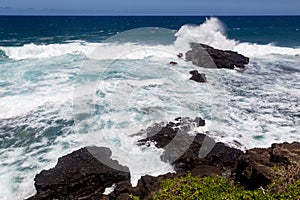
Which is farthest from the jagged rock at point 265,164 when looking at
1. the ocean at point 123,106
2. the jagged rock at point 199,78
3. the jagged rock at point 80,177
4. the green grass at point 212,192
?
the jagged rock at point 199,78

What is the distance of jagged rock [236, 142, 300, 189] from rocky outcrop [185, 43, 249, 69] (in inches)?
677

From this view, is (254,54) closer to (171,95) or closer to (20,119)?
(171,95)

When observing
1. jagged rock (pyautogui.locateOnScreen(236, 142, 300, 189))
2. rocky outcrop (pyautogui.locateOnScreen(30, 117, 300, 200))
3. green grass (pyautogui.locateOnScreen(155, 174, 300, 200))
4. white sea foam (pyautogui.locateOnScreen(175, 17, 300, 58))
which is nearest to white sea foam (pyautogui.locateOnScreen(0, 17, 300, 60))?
white sea foam (pyautogui.locateOnScreen(175, 17, 300, 58))

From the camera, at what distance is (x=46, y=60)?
28.5 meters

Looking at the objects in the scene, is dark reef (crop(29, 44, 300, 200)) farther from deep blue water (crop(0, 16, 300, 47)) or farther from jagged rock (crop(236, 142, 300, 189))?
deep blue water (crop(0, 16, 300, 47))

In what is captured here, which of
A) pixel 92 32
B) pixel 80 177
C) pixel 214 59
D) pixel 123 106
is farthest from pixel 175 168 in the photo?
pixel 92 32

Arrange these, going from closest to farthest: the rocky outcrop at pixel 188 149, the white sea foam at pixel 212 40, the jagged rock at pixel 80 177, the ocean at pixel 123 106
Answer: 1. the jagged rock at pixel 80 177
2. the rocky outcrop at pixel 188 149
3. the ocean at pixel 123 106
4. the white sea foam at pixel 212 40

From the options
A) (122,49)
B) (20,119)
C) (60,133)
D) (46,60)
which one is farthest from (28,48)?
(60,133)

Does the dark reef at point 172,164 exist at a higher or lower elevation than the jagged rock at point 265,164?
lower

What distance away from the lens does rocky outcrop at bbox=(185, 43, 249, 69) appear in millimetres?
26031

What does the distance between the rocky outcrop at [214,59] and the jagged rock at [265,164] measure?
17202 millimetres

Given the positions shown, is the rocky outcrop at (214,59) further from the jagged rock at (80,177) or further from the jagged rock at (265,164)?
the jagged rock at (80,177)

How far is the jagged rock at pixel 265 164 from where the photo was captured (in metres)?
7.64

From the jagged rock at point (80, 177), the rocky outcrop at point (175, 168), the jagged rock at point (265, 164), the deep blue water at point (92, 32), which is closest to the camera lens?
the jagged rock at point (265, 164)
